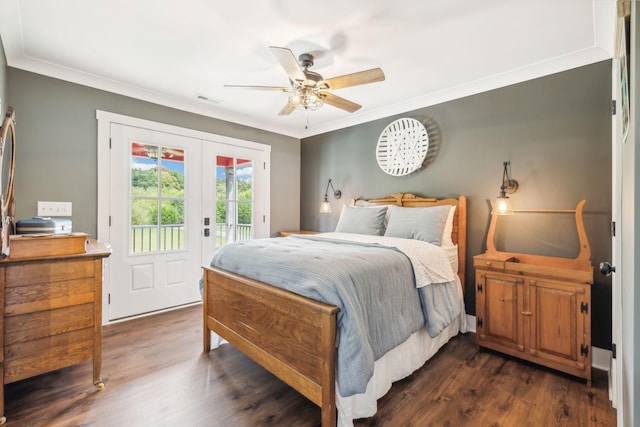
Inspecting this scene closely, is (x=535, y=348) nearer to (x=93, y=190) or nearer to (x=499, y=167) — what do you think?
(x=499, y=167)

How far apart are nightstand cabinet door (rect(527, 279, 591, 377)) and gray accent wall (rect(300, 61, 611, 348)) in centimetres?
46

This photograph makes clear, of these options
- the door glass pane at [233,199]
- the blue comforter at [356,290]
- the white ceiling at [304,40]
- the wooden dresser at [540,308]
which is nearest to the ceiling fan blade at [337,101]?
the white ceiling at [304,40]

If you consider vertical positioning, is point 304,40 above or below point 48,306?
above

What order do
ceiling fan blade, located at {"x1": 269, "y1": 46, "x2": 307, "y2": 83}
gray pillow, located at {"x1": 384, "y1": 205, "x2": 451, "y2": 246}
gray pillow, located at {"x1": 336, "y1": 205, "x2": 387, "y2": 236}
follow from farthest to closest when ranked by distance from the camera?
1. gray pillow, located at {"x1": 336, "y1": 205, "x2": 387, "y2": 236}
2. gray pillow, located at {"x1": 384, "y1": 205, "x2": 451, "y2": 246}
3. ceiling fan blade, located at {"x1": 269, "y1": 46, "x2": 307, "y2": 83}

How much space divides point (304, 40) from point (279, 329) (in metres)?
2.07

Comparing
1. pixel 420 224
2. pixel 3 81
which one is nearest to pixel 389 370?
pixel 420 224

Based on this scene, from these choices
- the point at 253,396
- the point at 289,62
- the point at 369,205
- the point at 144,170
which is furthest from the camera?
the point at 369,205

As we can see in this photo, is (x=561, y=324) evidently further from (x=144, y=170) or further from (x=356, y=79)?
(x=144, y=170)

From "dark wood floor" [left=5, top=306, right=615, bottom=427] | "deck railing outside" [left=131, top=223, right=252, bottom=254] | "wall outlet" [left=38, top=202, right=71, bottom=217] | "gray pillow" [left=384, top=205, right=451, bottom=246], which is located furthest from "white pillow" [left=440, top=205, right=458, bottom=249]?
"wall outlet" [left=38, top=202, right=71, bottom=217]

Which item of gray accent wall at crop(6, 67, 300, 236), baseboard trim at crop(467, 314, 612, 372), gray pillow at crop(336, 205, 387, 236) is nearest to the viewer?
baseboard trim at crop(467, 314, 612, 372)

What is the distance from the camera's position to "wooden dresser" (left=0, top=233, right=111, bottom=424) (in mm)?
1646

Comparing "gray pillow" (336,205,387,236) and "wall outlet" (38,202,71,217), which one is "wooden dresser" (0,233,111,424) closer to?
"wall outlet" (38,202,71,217)

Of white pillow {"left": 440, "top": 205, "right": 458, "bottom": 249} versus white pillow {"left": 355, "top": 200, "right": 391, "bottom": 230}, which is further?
white pillow {"left": 355, "top": 200, "right": 391, "bottom": 230}

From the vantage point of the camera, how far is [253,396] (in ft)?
6.11
